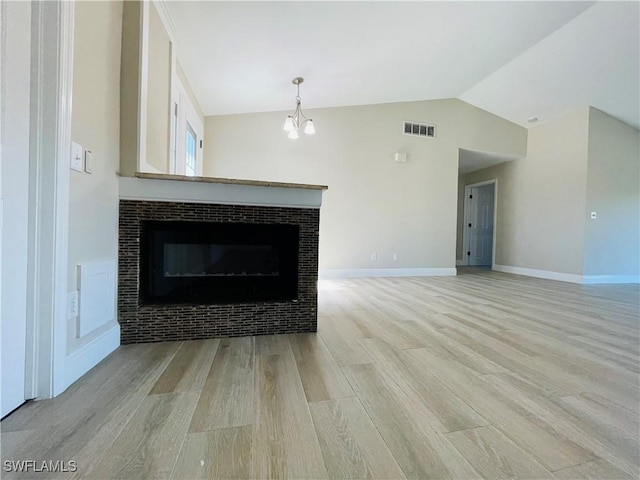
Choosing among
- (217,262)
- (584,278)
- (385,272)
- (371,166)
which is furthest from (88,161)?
(584,278)

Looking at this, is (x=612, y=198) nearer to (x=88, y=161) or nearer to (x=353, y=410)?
(x=353, y=410)

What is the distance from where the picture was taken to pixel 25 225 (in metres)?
1.05

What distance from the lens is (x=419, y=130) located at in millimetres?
4930

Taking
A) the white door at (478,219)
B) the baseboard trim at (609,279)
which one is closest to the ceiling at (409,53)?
the white door at (478,219)

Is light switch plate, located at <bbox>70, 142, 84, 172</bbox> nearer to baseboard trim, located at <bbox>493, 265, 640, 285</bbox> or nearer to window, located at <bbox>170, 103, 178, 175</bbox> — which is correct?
window, located at <bbox>170, 103, 178, 175</bbox>

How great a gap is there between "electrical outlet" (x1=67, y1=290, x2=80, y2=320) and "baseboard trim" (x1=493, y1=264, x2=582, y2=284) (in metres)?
6.29

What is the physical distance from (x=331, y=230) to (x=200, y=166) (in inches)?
90.6

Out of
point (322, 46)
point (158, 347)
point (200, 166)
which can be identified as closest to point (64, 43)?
point (158, 347)

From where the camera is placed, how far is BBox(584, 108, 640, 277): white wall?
4473mm

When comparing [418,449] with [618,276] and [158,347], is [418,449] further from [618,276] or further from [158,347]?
[618,276]

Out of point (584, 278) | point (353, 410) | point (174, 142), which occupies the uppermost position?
point (174, 142)

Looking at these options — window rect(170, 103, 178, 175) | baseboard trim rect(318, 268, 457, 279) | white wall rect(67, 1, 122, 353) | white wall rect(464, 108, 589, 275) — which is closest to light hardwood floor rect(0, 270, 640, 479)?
white wall rect(67, 1, 122, 353)

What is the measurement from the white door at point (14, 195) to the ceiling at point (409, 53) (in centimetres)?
160

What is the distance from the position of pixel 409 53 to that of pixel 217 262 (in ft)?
11.1
